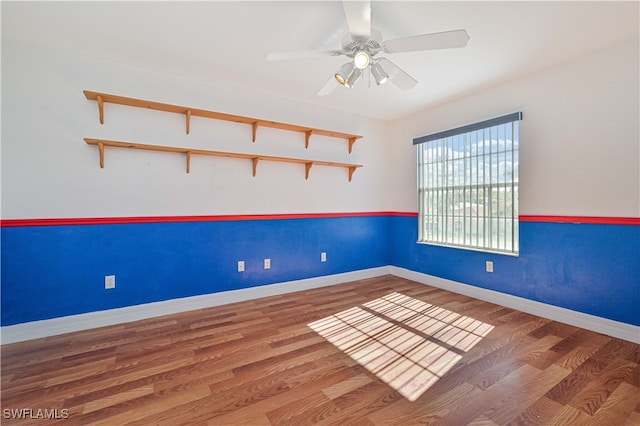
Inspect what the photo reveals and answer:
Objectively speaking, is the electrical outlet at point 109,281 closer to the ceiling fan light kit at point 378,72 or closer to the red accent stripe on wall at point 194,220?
the red accent stripe on wall at point 194,220

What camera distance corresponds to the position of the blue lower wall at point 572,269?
2338 mm

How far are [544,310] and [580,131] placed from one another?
1677 mm

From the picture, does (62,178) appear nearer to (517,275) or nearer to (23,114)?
(23,114)

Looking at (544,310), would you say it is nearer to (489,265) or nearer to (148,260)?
(489,265)

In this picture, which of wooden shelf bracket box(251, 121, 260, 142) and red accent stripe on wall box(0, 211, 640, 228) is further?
wooden shelf bracket box(251, 121, 260, 142)

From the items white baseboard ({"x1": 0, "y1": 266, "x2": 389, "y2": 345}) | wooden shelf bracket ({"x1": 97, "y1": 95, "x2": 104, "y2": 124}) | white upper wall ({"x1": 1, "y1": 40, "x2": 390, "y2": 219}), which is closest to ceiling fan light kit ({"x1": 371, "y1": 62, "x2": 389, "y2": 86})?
white upper wall ({"x1": 1, "y1": 40, "x2": 390, "y2": 219})

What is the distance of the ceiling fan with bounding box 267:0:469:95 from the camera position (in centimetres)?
172

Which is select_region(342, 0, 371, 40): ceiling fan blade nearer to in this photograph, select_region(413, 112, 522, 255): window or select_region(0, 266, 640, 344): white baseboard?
select_region(413, 112, 522, 255): window

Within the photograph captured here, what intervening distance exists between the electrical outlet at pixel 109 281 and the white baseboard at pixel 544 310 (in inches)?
141

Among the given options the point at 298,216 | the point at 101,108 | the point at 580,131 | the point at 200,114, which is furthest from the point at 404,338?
the point at 101,108

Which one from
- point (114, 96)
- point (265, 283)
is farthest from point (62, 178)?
point (265, 283)

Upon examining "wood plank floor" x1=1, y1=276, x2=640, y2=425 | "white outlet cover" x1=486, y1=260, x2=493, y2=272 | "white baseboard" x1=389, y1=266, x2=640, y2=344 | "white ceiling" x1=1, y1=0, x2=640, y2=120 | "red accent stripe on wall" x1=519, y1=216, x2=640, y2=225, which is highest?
"white ceiling" x1=1, y1=0, x2=640, y2=120

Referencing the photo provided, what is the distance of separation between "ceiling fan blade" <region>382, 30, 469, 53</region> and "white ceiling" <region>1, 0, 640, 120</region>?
10.1 inches

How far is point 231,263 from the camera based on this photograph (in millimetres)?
3268
